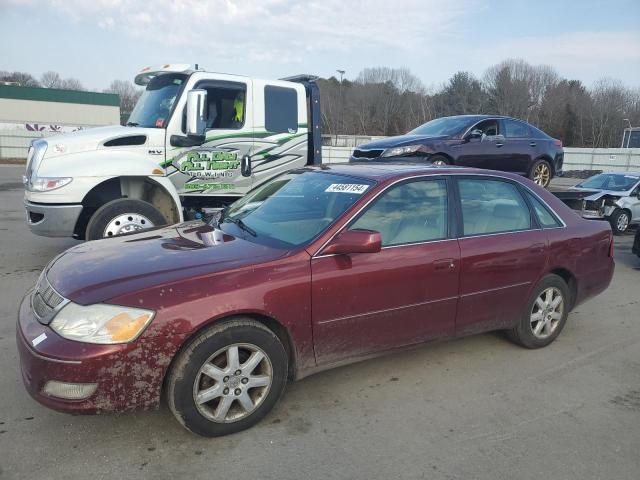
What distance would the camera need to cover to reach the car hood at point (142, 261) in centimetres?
272

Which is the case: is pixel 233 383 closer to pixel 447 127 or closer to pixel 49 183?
pixel 49 183

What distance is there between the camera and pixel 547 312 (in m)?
4.32

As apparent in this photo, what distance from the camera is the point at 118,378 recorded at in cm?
257

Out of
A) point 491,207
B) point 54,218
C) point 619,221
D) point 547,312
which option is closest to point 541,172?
point 619,221

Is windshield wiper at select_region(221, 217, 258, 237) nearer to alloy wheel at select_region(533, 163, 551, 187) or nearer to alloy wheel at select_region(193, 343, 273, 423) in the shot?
alloy wheel at select_region(193, 343, 273, 423)

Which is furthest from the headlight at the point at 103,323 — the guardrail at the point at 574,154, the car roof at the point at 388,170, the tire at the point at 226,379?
the guardrail at the point at 574,154

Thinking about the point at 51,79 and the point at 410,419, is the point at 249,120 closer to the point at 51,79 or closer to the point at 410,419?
the point at 410,419

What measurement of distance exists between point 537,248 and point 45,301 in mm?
3627

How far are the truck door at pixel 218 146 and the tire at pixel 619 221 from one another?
8670mm

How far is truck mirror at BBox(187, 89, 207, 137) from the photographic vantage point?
590 centimetres

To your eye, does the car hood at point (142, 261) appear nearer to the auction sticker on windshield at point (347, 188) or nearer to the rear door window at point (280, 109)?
the auction sticker on windshield at point (347, 188)

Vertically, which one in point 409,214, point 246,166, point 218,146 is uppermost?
point 218,146

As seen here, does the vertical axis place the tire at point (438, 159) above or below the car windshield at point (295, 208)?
above

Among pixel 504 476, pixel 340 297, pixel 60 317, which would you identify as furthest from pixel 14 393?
pixel 504 476
